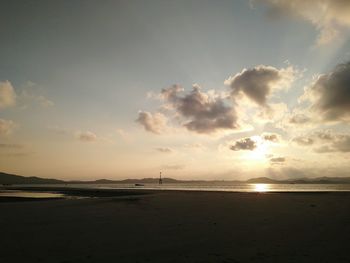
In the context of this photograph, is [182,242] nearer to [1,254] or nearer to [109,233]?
[109,233]

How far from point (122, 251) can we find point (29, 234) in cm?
649

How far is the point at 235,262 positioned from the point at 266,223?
7.97 m

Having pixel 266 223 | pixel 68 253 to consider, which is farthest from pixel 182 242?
pixel 266 223

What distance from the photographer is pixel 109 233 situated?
14180 mm

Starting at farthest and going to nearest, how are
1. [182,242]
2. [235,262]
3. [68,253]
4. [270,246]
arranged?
[182,242], [270,246], [68,253], [235,262]

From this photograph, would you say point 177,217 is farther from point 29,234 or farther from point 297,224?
point 29,234

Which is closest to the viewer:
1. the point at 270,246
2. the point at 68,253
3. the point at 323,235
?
the point at 68,253

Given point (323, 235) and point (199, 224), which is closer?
point (323, 235)

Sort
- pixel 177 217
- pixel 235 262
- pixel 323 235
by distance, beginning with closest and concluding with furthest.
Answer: pixel 235 262
pixel 323 235
pixel 177 217

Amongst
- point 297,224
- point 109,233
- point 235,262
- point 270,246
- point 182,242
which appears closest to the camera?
point 235,262

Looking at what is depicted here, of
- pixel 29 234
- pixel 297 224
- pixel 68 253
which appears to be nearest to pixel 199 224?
pixel 297 224

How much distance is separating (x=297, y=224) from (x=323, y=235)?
2.86 m

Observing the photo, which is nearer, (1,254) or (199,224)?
(1,254)

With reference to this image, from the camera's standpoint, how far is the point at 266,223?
53.7 feet
